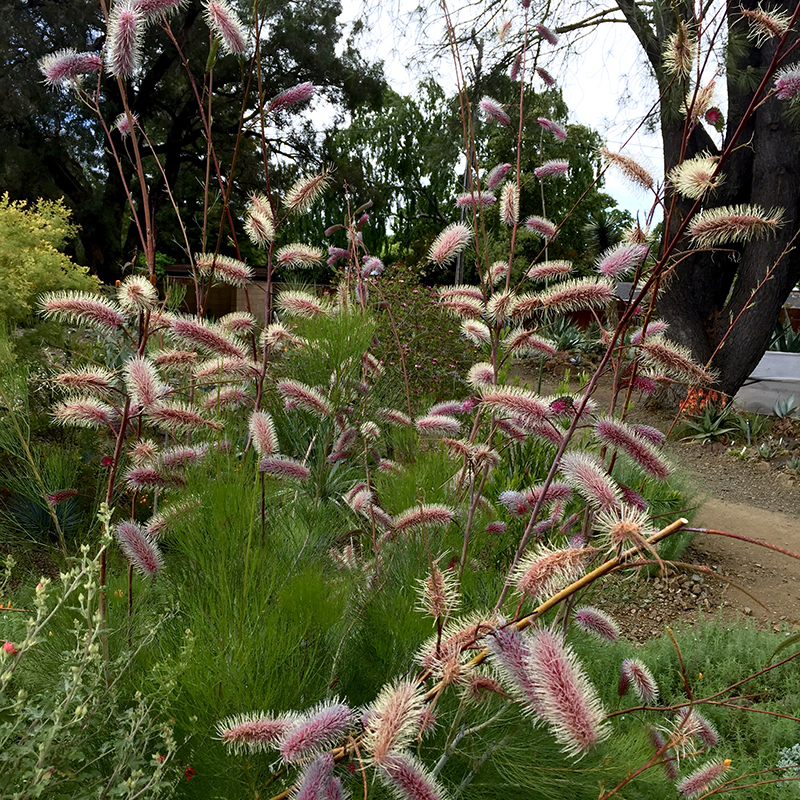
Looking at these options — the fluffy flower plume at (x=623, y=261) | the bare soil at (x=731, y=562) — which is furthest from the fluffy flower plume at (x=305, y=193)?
the bare soil at (x=731, y=562)

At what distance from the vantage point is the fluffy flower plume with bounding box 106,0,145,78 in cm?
128

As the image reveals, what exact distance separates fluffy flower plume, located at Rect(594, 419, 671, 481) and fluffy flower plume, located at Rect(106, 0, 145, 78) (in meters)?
1.05

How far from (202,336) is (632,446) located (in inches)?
31.6

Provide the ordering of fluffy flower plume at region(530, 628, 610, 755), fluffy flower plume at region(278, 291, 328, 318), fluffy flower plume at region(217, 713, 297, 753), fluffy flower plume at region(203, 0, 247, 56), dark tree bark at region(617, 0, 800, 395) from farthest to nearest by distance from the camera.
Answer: dark tree bark at region(617, 0, 800, 395) < fluffy flower plume at region(278, 291, 328, 318) < fluffy flower plume at region(203, 0, 247, 56) < fluffy flower plume at region(217, 713, 297, 753) < fluffy flower plume at region(530, 628, 610, 755)

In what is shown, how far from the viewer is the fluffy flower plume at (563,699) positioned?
619 mm

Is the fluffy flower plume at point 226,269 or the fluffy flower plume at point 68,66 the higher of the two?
the fluffy flower plume at point 68,66

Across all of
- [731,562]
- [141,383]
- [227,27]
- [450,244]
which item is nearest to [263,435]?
[141,383]

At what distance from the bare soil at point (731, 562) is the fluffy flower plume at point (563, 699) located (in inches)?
69.1

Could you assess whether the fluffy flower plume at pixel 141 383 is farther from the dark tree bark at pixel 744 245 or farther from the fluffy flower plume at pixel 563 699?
the dark tree bark at pixel 744 245

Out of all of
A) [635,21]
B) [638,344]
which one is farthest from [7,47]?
[638,344]

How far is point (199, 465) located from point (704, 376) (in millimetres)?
940

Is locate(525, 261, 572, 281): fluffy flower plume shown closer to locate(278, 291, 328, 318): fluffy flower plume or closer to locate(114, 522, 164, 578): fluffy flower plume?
locate(278, 291, 328, 318): fluffy flower plume

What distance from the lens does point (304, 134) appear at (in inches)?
722

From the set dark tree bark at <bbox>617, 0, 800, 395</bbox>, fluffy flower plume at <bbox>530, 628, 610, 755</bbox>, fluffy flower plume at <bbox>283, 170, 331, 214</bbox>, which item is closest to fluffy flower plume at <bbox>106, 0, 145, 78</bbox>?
fluffy flower plume at <bbox>283, 170, 331, 214</bbox>
